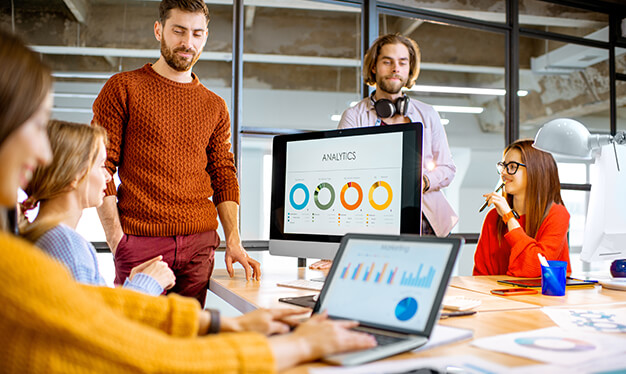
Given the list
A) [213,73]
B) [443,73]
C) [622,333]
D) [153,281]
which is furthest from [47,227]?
[443,73]

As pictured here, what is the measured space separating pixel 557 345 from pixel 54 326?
32.1 inches

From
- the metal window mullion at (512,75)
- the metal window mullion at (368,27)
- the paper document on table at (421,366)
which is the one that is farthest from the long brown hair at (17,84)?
the metal window mullion at (512,75)

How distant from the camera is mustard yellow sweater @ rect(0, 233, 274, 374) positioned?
2.07ft

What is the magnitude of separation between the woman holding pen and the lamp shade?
45 cm

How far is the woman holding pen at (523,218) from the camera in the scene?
204 centimetres

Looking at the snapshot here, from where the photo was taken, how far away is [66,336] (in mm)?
642

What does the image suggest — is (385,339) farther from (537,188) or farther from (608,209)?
(537,188)

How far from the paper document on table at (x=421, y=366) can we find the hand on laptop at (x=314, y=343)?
0.03 metres

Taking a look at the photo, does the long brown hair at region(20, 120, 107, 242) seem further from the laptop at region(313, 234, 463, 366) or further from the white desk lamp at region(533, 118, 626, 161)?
the white desk lamp at region(533, 118, 626, 161)

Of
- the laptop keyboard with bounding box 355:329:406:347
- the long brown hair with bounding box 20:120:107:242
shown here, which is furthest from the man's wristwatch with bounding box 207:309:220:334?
the long brown hair with bounding box 20:120:107:242

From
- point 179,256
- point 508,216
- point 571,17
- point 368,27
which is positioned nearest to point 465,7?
point 571,17

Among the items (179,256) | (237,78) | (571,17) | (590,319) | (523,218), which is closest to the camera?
(590,319)

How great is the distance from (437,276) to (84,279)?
28.0 inches

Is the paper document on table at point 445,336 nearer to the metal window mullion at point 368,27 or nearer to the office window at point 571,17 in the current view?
the metal window mullion at point 368,27
